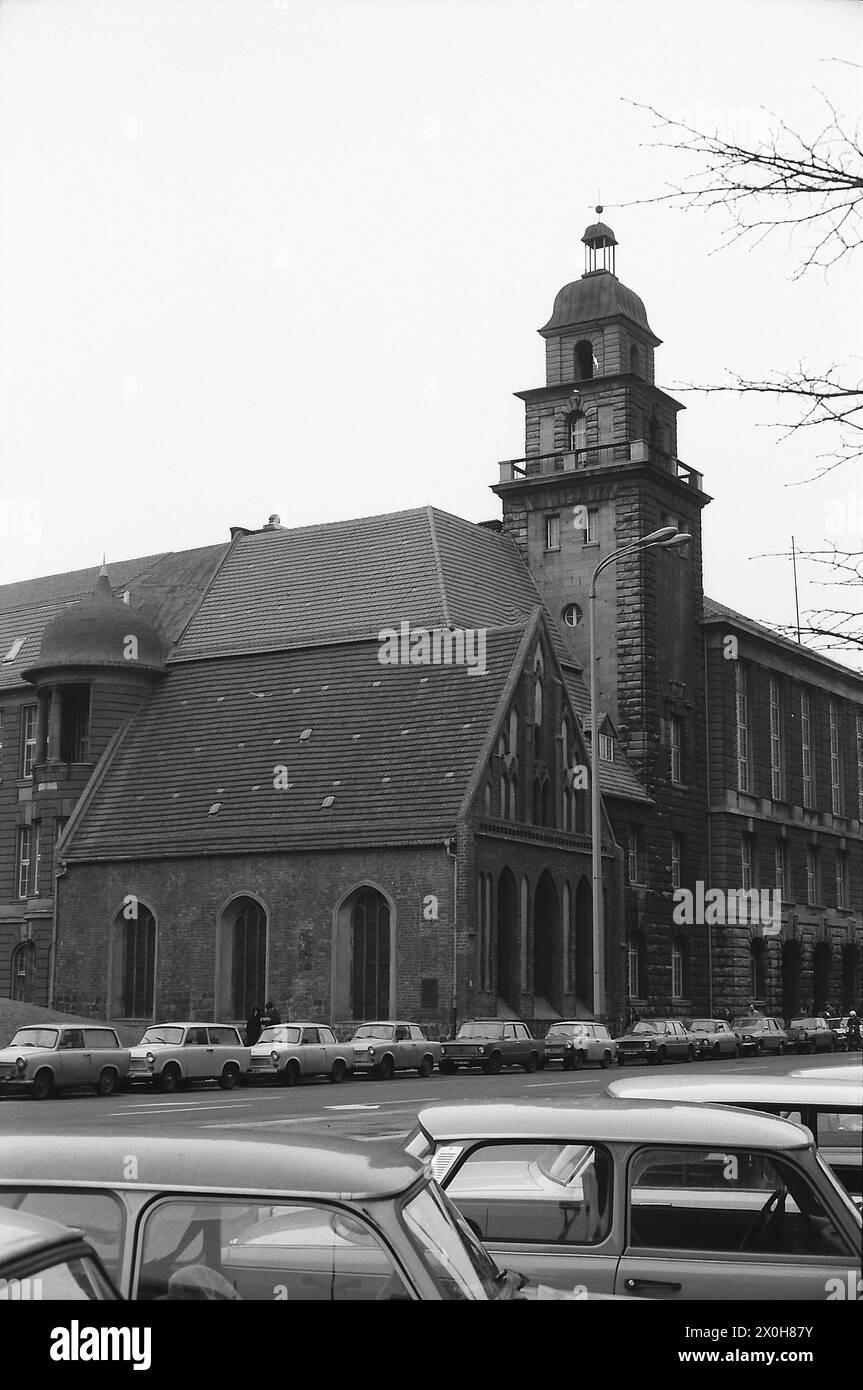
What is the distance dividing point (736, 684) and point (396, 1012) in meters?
27.2

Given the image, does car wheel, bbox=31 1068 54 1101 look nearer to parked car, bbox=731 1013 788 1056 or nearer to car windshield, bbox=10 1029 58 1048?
car windshield, bbox=10 1029 58 1048

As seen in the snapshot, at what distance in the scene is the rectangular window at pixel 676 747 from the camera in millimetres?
62812

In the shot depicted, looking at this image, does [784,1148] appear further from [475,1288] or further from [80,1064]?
[80,1064]

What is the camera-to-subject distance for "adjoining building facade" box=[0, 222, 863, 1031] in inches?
1841

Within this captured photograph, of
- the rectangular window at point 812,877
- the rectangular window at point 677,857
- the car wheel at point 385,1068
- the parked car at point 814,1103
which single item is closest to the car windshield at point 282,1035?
Answer: the car wheel at point 385,1068

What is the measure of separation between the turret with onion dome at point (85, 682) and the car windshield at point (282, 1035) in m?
19.4

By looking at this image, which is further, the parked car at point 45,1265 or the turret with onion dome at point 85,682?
the turret with onion dome at point 85,682

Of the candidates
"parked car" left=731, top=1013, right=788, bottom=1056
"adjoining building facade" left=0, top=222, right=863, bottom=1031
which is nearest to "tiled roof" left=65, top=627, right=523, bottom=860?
"adjoining building facade" left=0, top=222, right=863, bottom=1031

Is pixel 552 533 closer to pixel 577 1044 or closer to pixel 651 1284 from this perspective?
pixel 577 1044

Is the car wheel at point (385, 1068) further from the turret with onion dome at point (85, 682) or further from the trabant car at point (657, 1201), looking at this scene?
the trabant car at point (657, 1201)

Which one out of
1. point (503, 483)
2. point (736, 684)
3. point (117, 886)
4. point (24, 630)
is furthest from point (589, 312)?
point (117, 886)

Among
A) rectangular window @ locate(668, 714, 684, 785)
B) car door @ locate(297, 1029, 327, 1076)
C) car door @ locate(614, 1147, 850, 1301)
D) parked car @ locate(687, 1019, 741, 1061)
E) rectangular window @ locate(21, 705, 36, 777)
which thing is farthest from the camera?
rectangular window @ locate(668, 714, 684, 785)

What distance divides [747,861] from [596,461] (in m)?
18.0
